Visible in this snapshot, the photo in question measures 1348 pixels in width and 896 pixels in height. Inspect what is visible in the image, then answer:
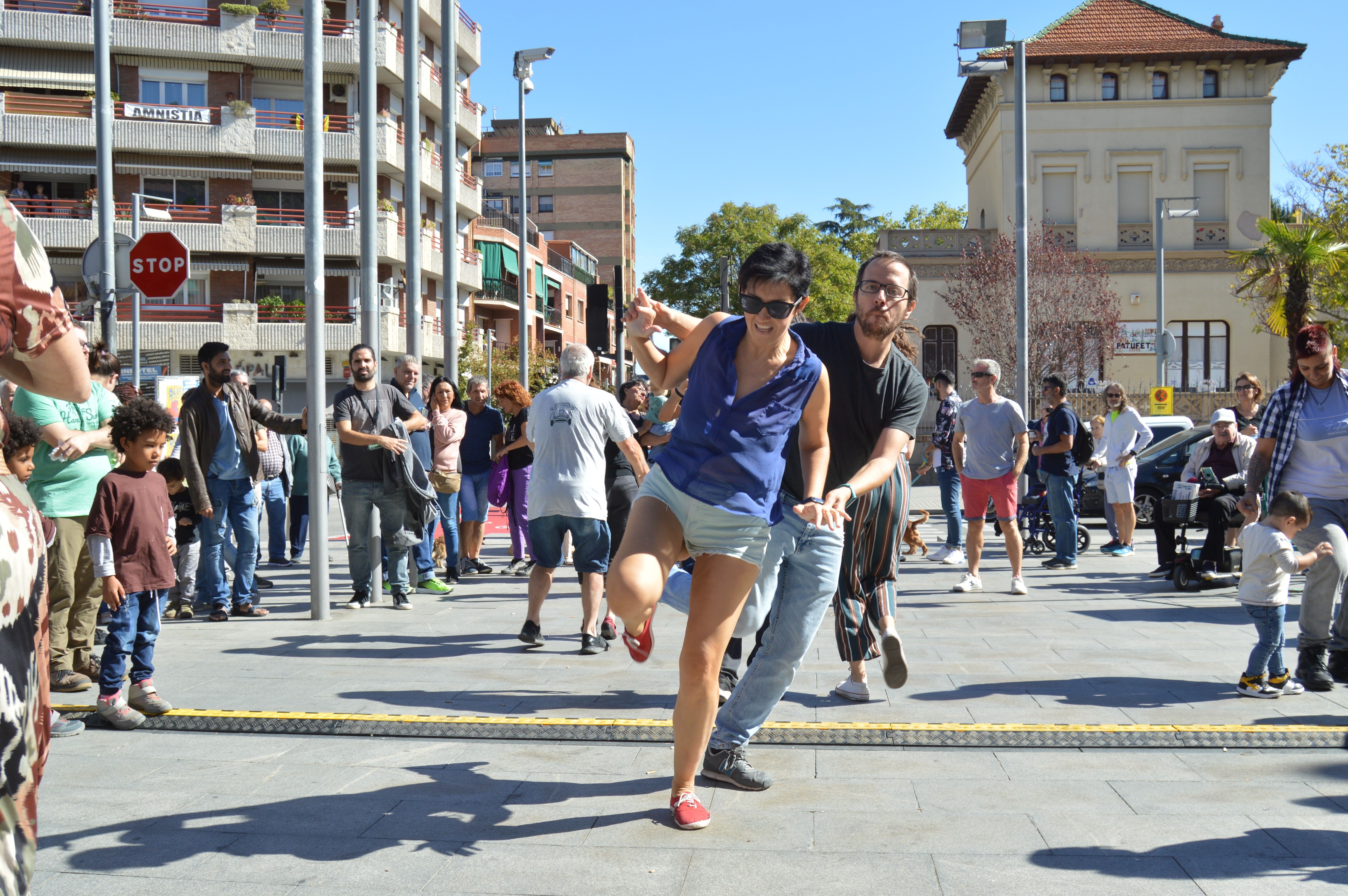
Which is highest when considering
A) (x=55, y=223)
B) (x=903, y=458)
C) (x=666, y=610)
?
(x=55, y=223)

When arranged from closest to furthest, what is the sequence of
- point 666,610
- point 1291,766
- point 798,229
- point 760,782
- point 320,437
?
point 760,782, point 1291,766, point 320,437, point 666,610, point 798,229

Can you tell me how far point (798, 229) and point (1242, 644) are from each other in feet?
177

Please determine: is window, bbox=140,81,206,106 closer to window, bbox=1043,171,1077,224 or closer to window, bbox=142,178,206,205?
window, bbox=142,178,206,205

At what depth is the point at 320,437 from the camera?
28.8ft

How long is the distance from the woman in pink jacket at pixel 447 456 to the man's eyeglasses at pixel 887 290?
6918 millimetres

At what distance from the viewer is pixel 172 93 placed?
41188mm

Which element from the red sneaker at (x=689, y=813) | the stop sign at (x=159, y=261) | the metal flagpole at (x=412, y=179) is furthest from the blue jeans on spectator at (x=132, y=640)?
the stop sign at (x=159, y=261)

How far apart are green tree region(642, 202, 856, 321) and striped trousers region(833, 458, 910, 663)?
174 feet

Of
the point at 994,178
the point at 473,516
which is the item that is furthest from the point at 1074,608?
the point at 994,178

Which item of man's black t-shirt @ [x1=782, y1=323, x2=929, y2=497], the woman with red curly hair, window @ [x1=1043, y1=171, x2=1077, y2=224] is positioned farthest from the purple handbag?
window @ [x1=1043, y1=171, x2=1077, y2=224]

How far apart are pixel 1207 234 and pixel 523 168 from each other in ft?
86.0

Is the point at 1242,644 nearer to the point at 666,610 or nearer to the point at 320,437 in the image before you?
the point at 666,610

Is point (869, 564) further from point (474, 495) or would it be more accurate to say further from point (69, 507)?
point (474, 495)

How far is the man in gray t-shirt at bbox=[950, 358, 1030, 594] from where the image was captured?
33.0ft
